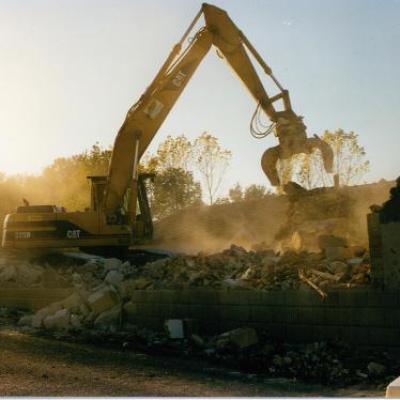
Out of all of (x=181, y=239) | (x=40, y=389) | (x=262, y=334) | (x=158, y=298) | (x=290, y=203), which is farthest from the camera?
(x=181, y=239)

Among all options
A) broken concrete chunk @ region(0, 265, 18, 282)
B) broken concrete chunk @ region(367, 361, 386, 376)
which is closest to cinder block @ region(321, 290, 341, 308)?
broken concrete chunk @ region(367, 361, 386, 376)

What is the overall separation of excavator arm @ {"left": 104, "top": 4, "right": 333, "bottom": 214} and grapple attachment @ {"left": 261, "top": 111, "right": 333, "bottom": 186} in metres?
0.03

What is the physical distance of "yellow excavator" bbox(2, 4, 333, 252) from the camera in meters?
10.7

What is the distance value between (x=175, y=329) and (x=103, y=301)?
1.46 meters

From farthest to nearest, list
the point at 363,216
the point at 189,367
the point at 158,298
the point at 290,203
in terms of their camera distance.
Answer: the point at 290,203 → the point at 363,216 → the point at 158,298 → the point at 189,367

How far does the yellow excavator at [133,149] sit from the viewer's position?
35.0 ft

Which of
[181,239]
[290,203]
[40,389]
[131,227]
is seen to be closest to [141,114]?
[131,227]

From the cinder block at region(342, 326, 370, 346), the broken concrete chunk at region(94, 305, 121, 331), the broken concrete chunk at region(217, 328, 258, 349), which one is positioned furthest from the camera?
→ the broken concrete chunk at region(94, 305, 121, 331)

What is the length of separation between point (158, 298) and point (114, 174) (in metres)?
3.85

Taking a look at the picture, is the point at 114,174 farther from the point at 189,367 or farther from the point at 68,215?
the point at 189,367

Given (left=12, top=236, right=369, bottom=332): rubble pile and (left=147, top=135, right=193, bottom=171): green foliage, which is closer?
(left=12, top=236, right=369, bottom=332): rubble pile

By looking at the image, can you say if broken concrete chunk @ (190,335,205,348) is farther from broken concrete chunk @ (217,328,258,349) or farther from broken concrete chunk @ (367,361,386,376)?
broken concrete chunk @ (367,361,386,376)

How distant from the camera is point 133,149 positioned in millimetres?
11039

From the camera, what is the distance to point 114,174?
11078 mm
